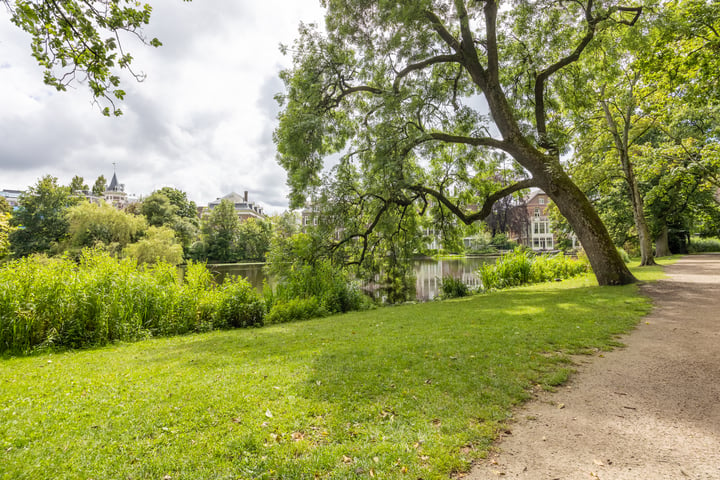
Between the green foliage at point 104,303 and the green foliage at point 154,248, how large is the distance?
22837mm

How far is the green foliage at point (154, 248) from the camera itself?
2980cm

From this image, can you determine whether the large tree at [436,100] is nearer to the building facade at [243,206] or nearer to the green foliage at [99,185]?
the building facade at [243,206]

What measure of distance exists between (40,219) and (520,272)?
4976 cm

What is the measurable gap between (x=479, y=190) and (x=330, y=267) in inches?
280

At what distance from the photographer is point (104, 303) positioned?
7230 mm

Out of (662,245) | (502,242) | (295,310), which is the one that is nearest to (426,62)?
(295,310)

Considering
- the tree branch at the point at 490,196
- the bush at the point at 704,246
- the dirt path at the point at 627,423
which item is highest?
the tree branch at the point at 490,196

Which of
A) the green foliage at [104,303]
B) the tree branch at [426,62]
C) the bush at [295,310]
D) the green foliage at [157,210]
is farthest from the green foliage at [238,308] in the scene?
the green foliage at [157,210]

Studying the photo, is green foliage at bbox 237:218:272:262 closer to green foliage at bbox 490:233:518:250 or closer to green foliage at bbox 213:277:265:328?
green foliage at bbox 490:233:518:250

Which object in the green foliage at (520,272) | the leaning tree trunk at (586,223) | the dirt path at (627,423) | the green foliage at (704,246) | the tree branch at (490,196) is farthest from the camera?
the green foliage at (704,246)

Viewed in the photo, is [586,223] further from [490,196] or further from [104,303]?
[104,303]

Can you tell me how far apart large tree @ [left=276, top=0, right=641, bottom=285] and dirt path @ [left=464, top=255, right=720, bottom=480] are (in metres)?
6.81

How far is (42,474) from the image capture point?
2.35m

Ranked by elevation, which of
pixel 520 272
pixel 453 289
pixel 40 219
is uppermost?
pixel 40 219
